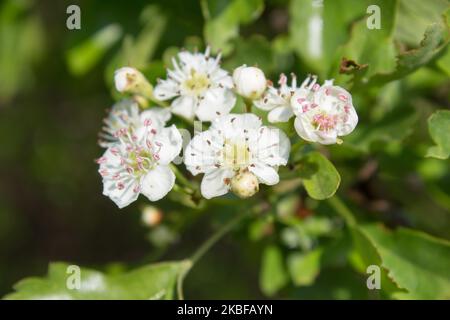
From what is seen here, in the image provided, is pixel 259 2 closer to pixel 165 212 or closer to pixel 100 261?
pixel 165 212

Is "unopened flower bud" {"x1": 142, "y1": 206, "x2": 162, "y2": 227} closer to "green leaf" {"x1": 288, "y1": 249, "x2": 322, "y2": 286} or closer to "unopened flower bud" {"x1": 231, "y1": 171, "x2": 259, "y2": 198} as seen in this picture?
"green leaf" {"x1": 288, "y1": 249, "x2": 322, "y2": 286}

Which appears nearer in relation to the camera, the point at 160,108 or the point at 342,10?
the point at 160,108

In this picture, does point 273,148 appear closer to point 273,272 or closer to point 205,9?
point 205,9

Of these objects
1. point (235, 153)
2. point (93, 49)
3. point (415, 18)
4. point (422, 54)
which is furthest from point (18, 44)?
point (422, 54)

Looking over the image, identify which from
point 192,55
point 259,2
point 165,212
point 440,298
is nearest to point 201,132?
point 192,55

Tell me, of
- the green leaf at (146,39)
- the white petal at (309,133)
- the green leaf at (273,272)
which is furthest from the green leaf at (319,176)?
the green leaf at (146,39)

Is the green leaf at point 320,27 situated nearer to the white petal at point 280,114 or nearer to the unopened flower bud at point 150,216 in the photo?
the white petal at point 280,114

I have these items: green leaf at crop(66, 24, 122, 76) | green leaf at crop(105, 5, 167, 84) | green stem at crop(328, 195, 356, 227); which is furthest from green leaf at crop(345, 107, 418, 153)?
green leaf at crop(66, 24, 122, 76)
